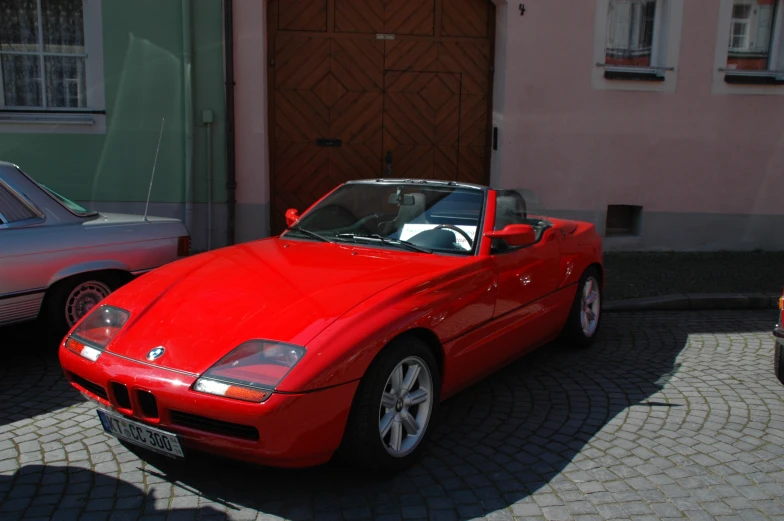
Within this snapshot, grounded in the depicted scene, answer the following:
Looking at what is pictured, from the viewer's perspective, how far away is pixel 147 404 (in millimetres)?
3166

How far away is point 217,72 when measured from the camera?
29.4ft

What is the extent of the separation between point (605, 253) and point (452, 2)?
405 cm

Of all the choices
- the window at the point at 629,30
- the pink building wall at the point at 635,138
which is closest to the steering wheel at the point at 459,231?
the pink building wall at the point at 635,138

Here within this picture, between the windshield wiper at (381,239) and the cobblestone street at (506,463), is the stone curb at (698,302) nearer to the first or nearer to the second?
the cobblestone street at (506,463)

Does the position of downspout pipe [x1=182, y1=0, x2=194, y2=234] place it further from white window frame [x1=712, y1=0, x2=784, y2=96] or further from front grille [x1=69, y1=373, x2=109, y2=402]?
white window frame [x1=712, y1=0, x2=784, y2=96]

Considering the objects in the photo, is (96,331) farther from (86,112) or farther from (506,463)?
(86,112)

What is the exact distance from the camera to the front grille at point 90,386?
3353mm

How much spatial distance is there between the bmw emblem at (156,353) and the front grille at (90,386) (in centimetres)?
29

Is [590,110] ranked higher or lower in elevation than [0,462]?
higher

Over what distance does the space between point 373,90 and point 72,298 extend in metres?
5.45

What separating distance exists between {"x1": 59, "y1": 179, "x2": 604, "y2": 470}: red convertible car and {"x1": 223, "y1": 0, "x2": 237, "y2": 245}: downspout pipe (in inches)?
168

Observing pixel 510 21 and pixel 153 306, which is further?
pixel 510 21

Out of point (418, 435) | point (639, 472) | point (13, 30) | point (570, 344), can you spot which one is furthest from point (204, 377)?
point (13, 30)

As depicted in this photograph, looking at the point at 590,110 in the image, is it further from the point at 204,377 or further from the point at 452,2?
the point at 204,377
